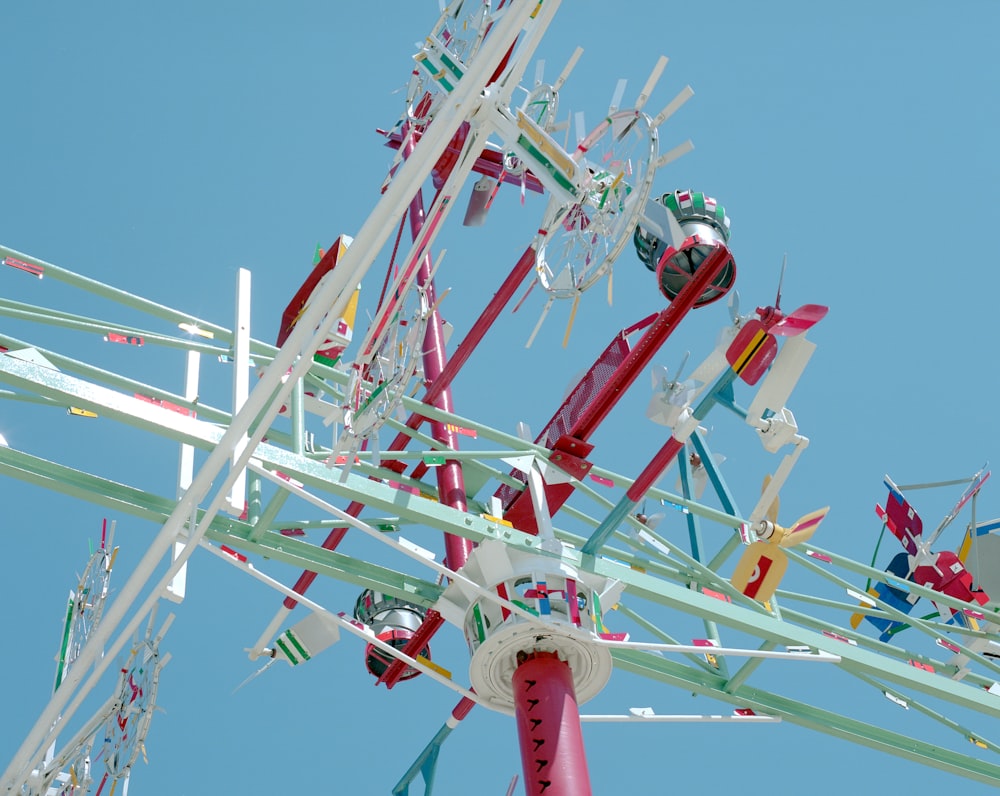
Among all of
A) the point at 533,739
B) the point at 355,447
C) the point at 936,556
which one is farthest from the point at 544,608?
the point at 936,556

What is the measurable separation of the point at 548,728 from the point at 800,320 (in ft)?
14.7

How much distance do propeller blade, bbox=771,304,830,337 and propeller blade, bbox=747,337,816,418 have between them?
0.49ft

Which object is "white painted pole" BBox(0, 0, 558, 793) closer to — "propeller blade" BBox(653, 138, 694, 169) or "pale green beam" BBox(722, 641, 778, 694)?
"propeller blade" BBox(653, 138, 694, 169)

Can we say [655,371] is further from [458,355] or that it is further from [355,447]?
[355,447]

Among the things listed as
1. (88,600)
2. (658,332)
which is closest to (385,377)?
(658,332)

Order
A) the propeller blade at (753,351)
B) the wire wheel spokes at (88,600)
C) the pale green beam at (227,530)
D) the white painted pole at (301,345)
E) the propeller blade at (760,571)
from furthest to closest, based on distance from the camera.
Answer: the wire wheel spokes at (88,600), the propeller blade at (760,571), the propeller blade at (753,351), the pale green beam at (227,530), the white painted pole at (301,345)

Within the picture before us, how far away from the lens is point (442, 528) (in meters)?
12.4

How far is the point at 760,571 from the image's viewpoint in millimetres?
14398

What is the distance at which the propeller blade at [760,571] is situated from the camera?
1434 centimetres

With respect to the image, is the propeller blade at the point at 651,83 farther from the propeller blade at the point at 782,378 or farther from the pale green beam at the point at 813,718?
the pale green beam at the point at 813,718

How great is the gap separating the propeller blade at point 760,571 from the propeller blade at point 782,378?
1.85m

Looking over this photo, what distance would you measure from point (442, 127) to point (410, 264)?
1.79 meters

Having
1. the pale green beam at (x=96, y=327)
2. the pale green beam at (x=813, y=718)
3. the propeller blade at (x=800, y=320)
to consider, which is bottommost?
the pale green beam at (x=813, y=718)

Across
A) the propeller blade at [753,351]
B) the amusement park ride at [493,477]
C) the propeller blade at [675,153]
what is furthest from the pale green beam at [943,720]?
the propeller blade at [675,153]
